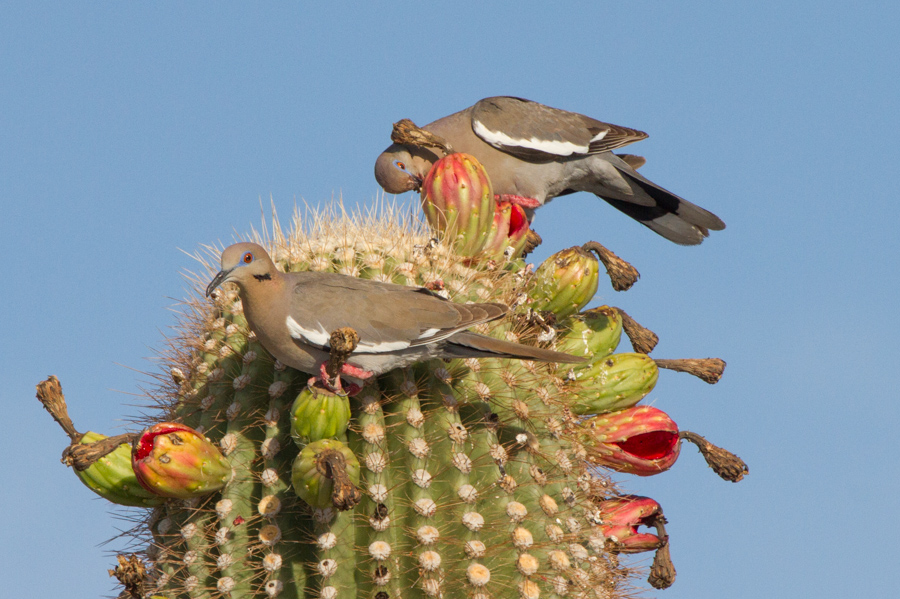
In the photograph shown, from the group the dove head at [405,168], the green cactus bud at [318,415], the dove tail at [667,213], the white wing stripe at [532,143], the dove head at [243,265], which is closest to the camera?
the green cactus bud at [318,415]

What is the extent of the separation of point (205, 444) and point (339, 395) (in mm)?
467

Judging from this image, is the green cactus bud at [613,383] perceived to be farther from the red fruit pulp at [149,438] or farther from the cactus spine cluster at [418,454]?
the red fruit pulp at [149,438]

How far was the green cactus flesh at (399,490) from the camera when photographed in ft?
8.79

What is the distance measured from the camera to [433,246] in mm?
3484

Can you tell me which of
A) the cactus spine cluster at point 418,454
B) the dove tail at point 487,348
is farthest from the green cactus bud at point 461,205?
the dove tail at point 487,348

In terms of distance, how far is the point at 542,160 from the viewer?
605 cm

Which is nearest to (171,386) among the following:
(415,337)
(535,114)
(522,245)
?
(415,337)

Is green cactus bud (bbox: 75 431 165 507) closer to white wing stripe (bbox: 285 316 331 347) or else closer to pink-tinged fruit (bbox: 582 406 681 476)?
white wing stripe (bbox: 285 316 331 347)

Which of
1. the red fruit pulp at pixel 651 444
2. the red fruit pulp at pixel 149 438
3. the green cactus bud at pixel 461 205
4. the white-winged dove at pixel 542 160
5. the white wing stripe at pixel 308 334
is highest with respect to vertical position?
the white-winged dove at pixel 542 160

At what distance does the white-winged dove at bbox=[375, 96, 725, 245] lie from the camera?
5.88 metres

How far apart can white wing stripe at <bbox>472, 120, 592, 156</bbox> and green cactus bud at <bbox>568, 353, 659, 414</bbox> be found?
2796mm

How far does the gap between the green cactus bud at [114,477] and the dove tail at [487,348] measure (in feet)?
3.61

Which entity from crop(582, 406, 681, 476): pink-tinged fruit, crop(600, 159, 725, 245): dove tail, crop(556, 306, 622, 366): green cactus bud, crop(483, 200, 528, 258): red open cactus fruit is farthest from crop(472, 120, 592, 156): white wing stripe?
crop(582, 406, 681, 476): pink-tinged fruit

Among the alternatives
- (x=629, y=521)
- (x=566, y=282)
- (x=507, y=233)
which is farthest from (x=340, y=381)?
(x=507, y=233)
